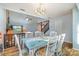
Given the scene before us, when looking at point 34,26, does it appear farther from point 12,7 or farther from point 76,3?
point 76,3

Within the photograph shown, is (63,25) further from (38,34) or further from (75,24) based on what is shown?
(38,34)

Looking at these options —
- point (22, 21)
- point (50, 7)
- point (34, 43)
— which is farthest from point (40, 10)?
point (34, 43)

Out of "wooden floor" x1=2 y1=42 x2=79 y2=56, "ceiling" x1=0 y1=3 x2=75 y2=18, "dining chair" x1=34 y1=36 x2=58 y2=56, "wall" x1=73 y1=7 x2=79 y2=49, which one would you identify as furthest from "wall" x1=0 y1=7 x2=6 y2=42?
"wall" x1=73 y1=7 x2=79 y2=49

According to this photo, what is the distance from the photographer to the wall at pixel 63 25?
1.77 metres

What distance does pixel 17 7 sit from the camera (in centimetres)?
179

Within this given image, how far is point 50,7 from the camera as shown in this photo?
1.81m

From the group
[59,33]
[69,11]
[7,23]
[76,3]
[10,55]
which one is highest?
[76,3]

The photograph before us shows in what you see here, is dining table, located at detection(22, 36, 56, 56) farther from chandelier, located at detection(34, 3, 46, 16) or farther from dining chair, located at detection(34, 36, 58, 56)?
chandelier, located at detection(34, 3, 46, 16)

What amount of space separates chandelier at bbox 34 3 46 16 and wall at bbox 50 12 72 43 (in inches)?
7.2

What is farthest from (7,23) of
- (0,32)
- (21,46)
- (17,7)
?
(21,46)

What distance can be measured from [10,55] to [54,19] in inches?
32.8

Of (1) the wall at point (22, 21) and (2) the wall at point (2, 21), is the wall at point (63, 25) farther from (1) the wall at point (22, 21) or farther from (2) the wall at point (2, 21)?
(2) the wall at point (2, 21)

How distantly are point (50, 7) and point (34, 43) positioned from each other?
1.91ft

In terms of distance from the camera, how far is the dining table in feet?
5.90
